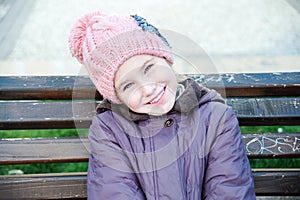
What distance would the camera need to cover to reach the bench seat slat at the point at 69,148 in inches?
92.1

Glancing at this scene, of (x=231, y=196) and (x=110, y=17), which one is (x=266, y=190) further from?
(x=110, y=17)

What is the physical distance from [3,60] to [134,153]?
9.36ft

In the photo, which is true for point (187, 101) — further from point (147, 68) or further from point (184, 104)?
point (147, 68)

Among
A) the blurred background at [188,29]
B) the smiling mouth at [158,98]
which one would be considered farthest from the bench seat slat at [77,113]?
the blurred background at [188,29]

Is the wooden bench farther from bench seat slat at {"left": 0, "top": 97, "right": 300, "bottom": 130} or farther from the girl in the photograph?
the girl

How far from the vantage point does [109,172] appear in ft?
6.72

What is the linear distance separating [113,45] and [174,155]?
48 centimetres

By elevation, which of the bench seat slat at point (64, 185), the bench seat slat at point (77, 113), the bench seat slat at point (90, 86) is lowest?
the bench seat slat at point (64, 185)

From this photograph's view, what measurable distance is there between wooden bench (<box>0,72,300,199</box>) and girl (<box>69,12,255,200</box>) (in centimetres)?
22

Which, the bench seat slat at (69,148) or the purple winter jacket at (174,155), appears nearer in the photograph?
the purple winter jacket at (174,155)

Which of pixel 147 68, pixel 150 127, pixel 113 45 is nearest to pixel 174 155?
pixel 150 127

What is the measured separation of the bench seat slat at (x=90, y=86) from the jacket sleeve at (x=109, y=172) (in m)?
0.31

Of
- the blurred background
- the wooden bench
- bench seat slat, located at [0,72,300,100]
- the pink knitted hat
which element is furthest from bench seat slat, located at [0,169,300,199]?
the blurred background

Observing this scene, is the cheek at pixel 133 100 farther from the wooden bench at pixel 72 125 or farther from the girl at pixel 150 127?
the wooden bench at pixel 72 125
